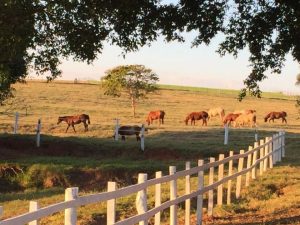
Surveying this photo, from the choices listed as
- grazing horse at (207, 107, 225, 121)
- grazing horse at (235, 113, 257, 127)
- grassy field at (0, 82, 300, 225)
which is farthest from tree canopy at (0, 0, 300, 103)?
grazing horse at (207, 107, 225, 121)

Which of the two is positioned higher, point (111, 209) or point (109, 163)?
point (111, 209)

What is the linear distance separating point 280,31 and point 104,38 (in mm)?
4557

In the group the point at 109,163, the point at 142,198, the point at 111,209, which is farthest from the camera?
the point at 109,163

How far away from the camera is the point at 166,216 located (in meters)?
14.1

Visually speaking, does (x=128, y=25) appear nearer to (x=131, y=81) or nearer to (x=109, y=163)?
(x=109, y=163)

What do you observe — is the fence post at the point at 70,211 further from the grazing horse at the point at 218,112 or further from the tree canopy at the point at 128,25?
the grazing horse at the point at 218,112

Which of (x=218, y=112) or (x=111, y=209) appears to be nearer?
(x=111, y=209)

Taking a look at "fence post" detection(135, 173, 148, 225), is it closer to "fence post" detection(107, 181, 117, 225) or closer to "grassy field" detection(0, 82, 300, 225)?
"fence post" detection(107, 181, 117, 225)

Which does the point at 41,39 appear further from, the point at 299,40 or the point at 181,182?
the point at 181,182

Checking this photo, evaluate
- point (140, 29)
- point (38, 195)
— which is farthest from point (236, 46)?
point (38, 195)

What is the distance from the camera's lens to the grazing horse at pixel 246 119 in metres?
51.6

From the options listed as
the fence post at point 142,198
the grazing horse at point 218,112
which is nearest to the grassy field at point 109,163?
the grazing horse at point 218,112

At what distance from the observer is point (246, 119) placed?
172 feet

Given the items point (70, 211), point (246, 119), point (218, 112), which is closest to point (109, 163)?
point (70, 211)
